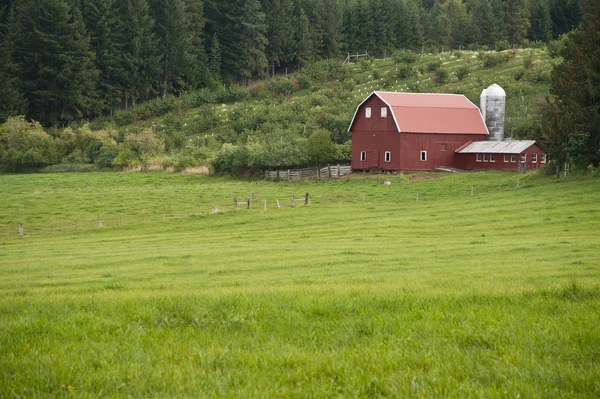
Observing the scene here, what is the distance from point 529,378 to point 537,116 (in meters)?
58.5

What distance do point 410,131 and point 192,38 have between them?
2754 inches

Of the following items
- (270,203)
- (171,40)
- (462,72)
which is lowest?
(270,203)

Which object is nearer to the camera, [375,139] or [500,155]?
[500,155]

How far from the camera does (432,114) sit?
202 ft

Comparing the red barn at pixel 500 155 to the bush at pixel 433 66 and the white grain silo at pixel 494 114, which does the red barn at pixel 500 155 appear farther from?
the bush at pixel 433 66

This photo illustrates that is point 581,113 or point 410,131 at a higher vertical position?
point 581,113

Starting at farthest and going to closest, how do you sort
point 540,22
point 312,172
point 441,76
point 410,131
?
1. point 540,22
2. point 441,76
3. point 312,172
4. point 410,131

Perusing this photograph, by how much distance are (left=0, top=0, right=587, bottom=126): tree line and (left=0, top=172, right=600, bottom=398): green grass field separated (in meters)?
76.3

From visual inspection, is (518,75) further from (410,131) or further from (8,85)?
(8,85)

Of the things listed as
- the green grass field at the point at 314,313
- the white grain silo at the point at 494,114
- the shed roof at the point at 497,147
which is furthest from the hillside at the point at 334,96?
the green grass field at the point at 314,313

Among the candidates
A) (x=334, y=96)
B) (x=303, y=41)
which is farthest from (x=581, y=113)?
(x=303, y=41)

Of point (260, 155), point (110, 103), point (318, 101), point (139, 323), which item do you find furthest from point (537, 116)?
point (110, 103)

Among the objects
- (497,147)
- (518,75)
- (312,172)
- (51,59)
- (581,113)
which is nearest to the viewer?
(581,113)

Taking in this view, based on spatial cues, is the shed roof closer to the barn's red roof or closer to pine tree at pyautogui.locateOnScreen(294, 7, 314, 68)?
the barn's red roof
